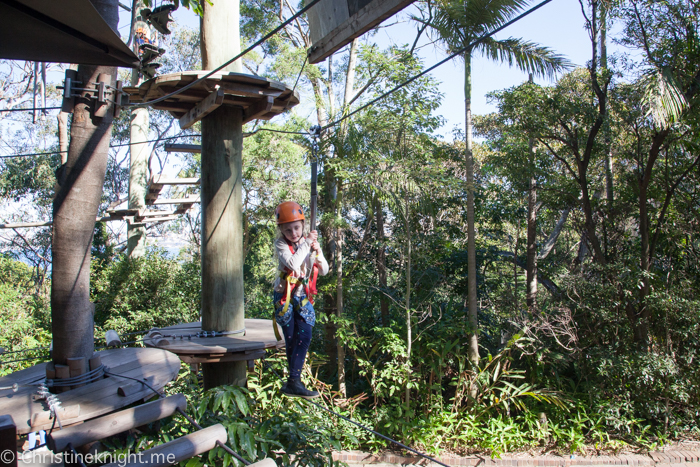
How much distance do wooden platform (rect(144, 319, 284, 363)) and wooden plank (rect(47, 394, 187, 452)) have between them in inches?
50.3

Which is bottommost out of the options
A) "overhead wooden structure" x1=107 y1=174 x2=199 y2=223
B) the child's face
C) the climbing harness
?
the climbing harness

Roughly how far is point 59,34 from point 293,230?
1964 millimetres

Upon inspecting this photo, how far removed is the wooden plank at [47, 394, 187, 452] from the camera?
192 centimetres

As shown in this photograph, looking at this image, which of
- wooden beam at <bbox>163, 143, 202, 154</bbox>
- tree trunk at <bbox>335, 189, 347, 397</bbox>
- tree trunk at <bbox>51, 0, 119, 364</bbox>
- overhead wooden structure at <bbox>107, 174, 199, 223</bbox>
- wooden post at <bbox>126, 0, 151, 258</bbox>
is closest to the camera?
tree trunk at <bbox>51, 0, 119, 364</bbox>

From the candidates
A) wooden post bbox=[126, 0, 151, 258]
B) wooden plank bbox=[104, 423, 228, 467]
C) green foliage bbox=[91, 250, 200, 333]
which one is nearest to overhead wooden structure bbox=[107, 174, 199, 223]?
green foliage bbox=[91, 250, 200, 333]

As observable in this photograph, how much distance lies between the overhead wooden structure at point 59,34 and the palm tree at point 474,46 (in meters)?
5.70

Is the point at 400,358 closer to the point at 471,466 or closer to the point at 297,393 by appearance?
the point at 471,466

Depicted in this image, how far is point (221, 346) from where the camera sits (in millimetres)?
3668

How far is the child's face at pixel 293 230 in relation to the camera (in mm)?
3789

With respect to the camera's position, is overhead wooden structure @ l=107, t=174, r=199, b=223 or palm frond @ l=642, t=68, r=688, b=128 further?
overhead wooden structure @ l=107, t=174, r=199, b=223

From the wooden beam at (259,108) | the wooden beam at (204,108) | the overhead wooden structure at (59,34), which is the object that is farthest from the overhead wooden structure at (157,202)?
the overhead wooden structure at (59,34)

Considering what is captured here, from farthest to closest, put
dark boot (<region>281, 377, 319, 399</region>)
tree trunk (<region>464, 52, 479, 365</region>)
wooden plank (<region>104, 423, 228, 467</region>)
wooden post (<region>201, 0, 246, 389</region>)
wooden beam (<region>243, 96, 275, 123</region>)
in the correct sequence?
tree trunk (<region>464, 52, 479, 365</region>), wooden post (<region>201, 0, 246, 389</region>), wooden beam (<region>243, 96, 275, 123</region>), dark boot (<region>281, 377, 319, 399</region>), wooden plank (<region>104, 423, 228, 467</region>)

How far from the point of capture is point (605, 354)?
7.66 m

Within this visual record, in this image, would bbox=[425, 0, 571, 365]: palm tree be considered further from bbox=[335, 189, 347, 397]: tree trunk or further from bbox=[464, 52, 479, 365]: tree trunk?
bbox=[335, 189, 347, 397]: tree trunk
